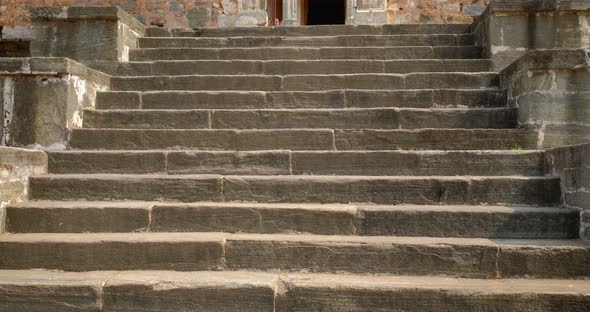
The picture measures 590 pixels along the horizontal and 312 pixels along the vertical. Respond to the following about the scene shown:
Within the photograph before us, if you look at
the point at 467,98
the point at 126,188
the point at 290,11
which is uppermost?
the point at 290,11

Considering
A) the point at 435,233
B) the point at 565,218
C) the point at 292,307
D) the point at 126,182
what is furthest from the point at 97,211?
the point at 565,218

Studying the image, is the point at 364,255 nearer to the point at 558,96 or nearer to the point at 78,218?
the point at 78,218

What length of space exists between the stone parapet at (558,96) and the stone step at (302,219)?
1.14 metres

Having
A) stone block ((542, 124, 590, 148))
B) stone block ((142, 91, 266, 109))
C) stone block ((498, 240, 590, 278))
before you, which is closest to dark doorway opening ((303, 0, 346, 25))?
stone block ((142, 91, 266, 109))

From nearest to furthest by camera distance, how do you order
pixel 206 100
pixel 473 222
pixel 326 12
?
pixel 473 222, pixel 206 100, pixel 326 12

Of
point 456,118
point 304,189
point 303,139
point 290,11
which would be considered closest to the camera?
point 304,189

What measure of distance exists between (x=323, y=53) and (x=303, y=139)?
204 centimetres

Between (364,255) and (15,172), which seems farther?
(15,172)

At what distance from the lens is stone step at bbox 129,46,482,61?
629 centimetres

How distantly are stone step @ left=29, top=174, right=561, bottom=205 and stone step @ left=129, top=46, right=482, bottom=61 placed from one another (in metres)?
2.61

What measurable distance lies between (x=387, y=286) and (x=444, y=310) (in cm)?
35

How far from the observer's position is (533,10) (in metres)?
5.79

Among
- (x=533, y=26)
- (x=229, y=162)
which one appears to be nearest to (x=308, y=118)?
(x=229, y=162)

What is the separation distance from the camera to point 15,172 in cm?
398
